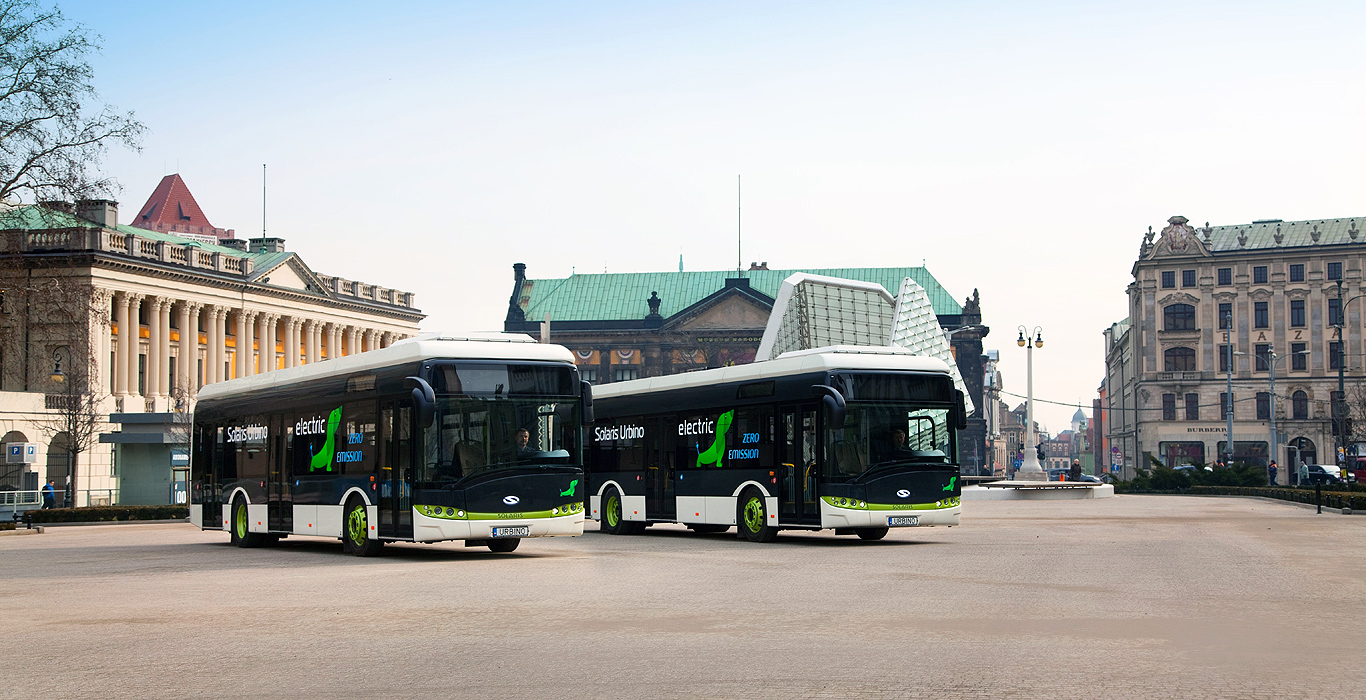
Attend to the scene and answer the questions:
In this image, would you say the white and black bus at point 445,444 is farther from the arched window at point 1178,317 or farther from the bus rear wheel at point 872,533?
the arched window at point 1178,317

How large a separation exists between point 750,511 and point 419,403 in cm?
771

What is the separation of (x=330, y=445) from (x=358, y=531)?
1622mm

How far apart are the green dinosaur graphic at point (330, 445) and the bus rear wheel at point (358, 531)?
3.20 ft

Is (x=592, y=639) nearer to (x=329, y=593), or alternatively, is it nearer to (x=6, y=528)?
(x=329, y=593)

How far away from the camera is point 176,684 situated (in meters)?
9.30

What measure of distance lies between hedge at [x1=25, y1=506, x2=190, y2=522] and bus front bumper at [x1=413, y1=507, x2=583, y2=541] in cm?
2823

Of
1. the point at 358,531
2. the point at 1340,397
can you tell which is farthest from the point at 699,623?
the point at 1340,397

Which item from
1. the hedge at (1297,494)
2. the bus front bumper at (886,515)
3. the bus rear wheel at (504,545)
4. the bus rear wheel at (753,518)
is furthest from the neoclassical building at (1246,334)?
the bus rear wheel at (504,545)

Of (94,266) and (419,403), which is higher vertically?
(94,266)

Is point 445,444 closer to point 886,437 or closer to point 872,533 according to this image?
point 886,437

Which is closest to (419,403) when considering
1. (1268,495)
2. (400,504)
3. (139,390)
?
(400,504)

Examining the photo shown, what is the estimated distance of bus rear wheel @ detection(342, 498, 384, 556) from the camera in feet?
71.2

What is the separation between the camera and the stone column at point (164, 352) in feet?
274

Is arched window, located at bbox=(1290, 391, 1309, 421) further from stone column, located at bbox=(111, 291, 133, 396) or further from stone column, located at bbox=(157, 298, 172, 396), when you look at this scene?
stone column, located at bbox=(111, 291, 133, 396)
